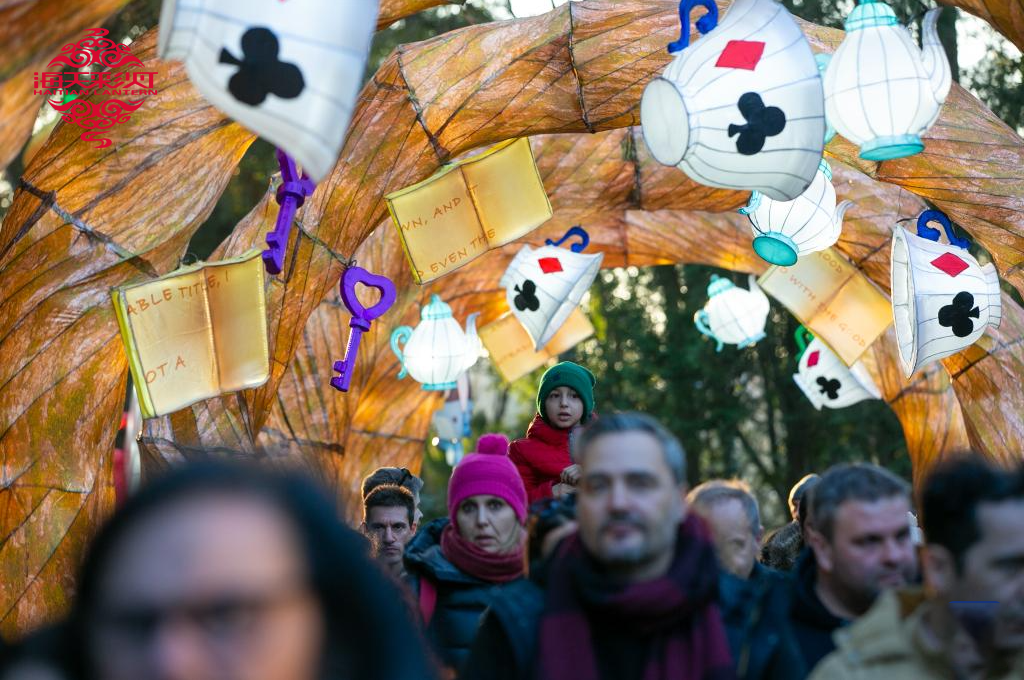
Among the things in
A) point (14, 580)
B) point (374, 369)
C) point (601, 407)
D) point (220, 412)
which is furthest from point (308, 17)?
point (601, 407)

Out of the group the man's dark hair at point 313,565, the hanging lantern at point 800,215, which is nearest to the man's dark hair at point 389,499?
the hanging lantern at point 800,215

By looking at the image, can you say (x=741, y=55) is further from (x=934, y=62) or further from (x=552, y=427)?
(x=552, y=427)

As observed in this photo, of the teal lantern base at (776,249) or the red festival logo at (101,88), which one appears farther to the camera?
the teal lantern base at (776,249)

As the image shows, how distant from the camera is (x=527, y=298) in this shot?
860 centimetres

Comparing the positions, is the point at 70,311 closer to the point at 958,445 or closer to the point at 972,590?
the point at 972,590

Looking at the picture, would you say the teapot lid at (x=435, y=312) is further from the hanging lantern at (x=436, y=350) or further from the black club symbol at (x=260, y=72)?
the black club symbol at (x=260, y=72)

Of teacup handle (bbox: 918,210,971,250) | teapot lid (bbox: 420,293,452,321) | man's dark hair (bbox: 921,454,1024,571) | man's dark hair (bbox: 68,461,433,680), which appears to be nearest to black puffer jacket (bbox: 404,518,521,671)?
man's dark hair (bbox: 921,454,1024,571)

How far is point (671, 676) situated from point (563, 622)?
Result: 0.73ft

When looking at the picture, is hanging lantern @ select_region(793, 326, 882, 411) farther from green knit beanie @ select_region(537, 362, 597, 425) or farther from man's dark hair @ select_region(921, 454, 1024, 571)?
man's dark hair @ select_region(921, 454, 1024, 571)

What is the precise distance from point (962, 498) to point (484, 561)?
189cm

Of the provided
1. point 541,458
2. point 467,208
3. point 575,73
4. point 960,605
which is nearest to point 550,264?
point 467,208

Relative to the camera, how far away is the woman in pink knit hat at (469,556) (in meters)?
3.97

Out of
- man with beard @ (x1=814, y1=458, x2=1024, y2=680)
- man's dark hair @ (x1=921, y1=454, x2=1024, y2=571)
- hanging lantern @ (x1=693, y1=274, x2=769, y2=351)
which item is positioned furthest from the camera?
hanging lantern @ (x1=693, y1=274, x2=769, y2=351)

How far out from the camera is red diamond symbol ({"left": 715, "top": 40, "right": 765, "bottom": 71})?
4.70 meters
